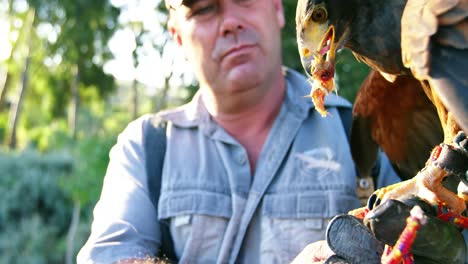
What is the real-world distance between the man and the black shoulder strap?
24 millimetres

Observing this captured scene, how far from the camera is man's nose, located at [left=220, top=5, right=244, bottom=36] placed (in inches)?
94.1

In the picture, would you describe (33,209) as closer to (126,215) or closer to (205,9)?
(126,215)

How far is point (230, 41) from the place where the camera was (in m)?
2.40

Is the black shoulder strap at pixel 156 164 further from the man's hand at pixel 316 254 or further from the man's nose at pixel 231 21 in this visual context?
the man's hand at pixel 316 254

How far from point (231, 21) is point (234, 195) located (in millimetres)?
717

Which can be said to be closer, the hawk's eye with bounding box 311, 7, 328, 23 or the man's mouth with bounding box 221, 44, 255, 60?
the hawk's eye with bounding box 311, 7, 328, 23

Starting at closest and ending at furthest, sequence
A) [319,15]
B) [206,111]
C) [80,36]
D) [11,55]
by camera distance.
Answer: [319,15] → [206,111] → [80,36] → [11,55]

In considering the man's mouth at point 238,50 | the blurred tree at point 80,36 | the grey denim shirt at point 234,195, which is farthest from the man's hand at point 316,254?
the blurred tree at point 80,36

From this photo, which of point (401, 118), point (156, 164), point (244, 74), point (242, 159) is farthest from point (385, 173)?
point (156, 164)

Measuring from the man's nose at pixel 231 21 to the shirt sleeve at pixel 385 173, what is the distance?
A: 813mm

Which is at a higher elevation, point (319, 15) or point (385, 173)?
point (319, 15)

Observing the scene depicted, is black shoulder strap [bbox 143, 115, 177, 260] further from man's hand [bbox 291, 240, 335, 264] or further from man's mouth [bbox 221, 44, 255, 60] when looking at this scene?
man's hand [bbox 291, 240, 335, 264]

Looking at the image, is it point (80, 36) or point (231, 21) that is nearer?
point (231, 21)

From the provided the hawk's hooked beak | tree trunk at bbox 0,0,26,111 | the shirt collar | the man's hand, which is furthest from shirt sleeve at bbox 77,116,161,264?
tree trunk at bbox 0,0,26,111
